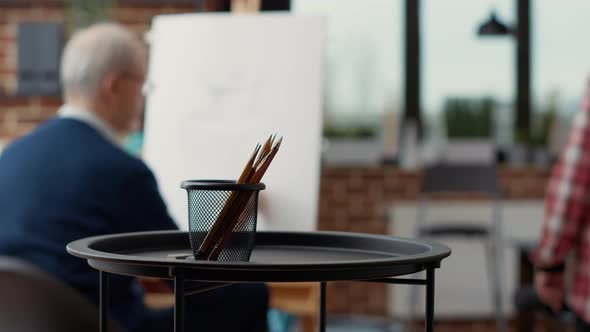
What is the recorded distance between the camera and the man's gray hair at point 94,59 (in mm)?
2336

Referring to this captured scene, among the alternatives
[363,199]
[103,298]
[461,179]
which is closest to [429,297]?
[103,298]

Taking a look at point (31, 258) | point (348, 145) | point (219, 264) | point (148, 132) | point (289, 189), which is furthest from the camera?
point (348, 145)

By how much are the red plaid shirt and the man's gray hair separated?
3.92 feet

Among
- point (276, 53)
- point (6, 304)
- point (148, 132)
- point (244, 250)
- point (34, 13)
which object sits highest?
point (34, 13)

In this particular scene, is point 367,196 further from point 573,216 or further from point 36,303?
point 36,303

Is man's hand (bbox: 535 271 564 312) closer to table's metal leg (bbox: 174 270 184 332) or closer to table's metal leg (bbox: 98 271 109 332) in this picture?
table's metal leg (bbox: 98 271 109 332)

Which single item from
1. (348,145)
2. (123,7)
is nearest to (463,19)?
(348,145)

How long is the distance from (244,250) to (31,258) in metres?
1.11

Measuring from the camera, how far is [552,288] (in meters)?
2.45

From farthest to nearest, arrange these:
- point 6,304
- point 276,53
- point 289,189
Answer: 1. point 276,53
2. point 289,189
3. point 6,304

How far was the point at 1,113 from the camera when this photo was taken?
13.0 ft

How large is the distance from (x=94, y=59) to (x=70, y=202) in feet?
1.67

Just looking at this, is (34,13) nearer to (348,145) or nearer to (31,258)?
(31,258)

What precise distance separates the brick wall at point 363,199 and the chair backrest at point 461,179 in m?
0.45
